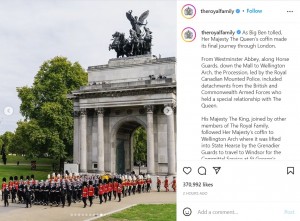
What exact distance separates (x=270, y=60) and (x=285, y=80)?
1.08 ft

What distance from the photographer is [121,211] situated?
18.3 meters

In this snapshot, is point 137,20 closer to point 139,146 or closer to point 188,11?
point 139,146

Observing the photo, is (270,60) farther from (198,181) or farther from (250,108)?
(198,181)

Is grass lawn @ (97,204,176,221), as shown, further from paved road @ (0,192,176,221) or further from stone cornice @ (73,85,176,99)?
stone cornice @ (73,85,176,99)

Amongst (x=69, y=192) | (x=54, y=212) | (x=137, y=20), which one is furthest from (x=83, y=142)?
(x=54, y=212)

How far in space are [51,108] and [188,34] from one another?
4467 centimetres

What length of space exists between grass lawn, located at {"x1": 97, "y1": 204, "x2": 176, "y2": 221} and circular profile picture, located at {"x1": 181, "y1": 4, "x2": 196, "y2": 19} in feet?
39.9

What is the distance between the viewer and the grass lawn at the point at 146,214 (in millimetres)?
15891

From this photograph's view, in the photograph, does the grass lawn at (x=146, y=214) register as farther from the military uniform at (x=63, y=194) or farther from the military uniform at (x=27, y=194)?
the military uniform at (x=27, y=194)

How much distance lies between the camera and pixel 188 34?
5023mm

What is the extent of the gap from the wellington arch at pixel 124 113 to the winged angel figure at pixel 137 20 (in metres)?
3.43

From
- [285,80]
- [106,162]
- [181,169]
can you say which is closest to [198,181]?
[181,169]

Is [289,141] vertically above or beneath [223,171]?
above

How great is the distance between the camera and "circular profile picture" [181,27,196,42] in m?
4.99
